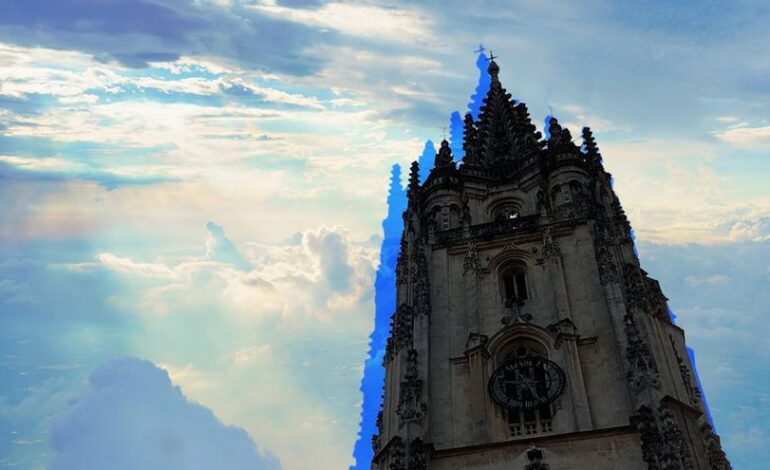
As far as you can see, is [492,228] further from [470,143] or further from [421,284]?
[470,143]

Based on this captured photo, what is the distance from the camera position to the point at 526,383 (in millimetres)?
29266

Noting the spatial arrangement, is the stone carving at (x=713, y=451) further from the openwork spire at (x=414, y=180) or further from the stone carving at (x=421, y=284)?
the openwork spire at (x=414, y=180)

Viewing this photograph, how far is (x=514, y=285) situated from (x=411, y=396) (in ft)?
28.2

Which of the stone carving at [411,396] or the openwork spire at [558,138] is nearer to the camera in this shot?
the stone carving at [411,396]

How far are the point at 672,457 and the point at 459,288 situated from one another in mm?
13152

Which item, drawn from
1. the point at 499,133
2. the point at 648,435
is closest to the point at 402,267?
the point at 648,435

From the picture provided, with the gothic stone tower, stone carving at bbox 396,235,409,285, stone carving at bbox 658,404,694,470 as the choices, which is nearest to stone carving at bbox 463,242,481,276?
the gothic stone tower

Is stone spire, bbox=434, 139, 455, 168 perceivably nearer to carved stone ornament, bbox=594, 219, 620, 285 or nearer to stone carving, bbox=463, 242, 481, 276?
stone carving, bbox=463, 242, 481, 276

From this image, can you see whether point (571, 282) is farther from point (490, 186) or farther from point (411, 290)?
point (490, 186)

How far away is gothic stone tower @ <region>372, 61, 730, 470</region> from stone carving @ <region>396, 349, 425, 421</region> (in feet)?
0.19

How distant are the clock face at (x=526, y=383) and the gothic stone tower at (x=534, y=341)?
2.2 inches

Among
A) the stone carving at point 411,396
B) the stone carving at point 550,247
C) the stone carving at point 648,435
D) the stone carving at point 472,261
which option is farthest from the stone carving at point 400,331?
the stone carving at point 648,435

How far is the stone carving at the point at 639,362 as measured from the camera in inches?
1061

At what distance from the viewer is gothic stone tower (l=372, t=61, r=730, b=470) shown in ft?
86.7
